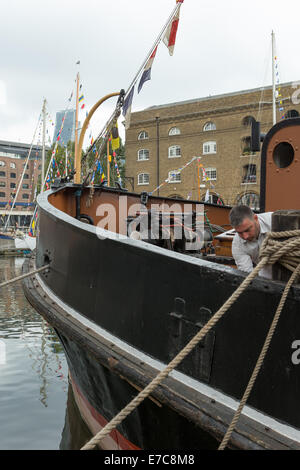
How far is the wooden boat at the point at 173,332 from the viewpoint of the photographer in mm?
2115

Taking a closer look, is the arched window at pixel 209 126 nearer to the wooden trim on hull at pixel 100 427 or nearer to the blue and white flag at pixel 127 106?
the blue and white flag at pixel 127 106

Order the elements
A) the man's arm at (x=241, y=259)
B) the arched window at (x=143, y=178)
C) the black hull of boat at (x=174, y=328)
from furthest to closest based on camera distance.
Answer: the arched window at (x=143, y=178), the man's arm at (x=241, y=259), the black hull of boat at (x=174, y=328)

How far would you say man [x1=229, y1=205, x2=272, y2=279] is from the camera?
2465mm

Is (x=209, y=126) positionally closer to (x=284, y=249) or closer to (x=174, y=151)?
(x=174, y=151)

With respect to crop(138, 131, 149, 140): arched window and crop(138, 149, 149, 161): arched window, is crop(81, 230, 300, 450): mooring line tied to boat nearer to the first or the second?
crop(138, 149, 149, 161): arched window

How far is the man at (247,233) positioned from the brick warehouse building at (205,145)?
26764 mm

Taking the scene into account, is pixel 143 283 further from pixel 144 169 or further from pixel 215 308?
pixel 144 169

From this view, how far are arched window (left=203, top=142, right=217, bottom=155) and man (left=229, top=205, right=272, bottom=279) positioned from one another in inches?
1220

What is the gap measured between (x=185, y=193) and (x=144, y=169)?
4619 millimetres

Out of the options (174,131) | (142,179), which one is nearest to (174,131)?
(174,131)

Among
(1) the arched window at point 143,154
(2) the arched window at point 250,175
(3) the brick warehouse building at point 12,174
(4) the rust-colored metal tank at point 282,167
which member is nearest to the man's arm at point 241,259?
(4) the rust-colored metal tank at point 282,167

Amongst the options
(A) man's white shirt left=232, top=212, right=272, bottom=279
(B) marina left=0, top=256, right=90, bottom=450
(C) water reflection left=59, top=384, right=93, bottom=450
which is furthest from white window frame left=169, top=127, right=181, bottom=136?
(A) man's white shirt left=232, top=212, right=272, bottom=279

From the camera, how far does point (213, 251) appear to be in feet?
20.5

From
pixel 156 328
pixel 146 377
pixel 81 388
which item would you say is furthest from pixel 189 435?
pixel 81 388
